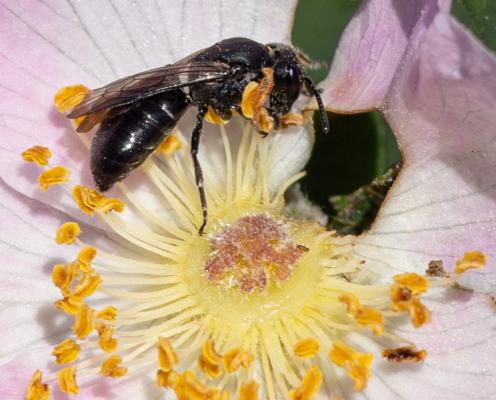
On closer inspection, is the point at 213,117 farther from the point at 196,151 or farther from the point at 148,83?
the point at 148,83

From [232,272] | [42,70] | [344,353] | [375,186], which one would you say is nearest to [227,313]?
[232,272]

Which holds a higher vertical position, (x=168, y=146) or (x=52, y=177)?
(x=52, y=177)

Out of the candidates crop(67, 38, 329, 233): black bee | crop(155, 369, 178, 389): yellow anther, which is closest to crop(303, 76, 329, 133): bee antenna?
crop(67, 38, 329, 233): black bee

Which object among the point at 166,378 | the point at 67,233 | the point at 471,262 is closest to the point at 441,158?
the point at 471,262

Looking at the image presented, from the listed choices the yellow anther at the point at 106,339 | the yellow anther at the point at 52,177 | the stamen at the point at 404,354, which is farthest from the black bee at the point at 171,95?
the stamen at the point at 404,354

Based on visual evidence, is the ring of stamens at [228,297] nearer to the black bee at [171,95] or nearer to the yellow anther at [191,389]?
the yellow anther at [191,389]

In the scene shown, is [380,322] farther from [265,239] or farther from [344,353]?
[265,239]
